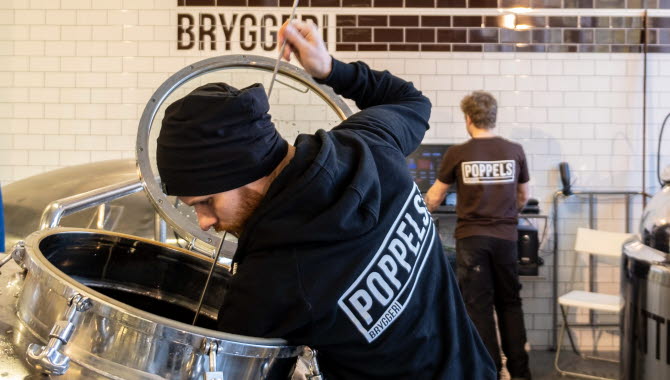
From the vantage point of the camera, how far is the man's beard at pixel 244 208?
1.28m

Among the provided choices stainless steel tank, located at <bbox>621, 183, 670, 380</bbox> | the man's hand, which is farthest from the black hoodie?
stainless steel tank, located at <bbox>621, 183, 670, 380</bbox>

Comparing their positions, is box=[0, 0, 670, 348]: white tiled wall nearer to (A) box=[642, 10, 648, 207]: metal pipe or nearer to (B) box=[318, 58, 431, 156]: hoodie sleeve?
(A) box=[642, 10, 648, 207]: metal pipe

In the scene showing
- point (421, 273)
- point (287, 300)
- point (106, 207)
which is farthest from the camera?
point (106, 207)

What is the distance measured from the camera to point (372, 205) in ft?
4.19

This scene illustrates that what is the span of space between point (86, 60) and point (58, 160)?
0.78 metres

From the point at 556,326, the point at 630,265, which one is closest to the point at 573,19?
the point at 556,326

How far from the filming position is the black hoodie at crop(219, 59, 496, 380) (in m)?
1.20

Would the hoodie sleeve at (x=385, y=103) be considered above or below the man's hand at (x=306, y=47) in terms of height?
below

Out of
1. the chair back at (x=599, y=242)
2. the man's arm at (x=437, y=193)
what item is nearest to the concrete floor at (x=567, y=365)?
the chair back at (x=599, y=242)

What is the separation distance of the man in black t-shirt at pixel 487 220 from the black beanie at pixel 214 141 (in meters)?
3.08

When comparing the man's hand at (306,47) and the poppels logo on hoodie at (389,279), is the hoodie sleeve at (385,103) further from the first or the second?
the poppels logo on hoodie at (389,279)

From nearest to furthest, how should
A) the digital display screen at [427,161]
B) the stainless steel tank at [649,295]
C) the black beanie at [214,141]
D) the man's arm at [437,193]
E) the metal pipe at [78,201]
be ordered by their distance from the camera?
the black beanie at [214,141] < the metal pipe at [78,201] < the stainless steel tank at [649,295] < the man's arm at [437,193] < the digital display screen at [427,161]

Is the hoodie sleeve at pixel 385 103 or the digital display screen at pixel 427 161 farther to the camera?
the digital display screen at pixel 427 161

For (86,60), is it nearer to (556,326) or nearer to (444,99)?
(444,99)
